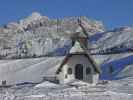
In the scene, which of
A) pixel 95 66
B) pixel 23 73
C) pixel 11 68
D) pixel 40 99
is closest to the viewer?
pixel 40 99

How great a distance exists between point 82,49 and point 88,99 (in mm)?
17501

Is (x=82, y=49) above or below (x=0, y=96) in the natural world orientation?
above

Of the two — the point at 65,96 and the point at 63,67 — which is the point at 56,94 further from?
the point at 63,67

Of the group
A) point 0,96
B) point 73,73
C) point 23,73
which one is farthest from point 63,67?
point 23,73

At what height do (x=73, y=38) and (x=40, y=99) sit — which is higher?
(x=73, y=38)

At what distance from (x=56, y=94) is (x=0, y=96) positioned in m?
2.68

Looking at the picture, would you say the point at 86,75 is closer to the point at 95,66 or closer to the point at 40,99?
the point at 95,66

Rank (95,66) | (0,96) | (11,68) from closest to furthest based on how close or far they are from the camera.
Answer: (0,96)
(95,66)
(11,68)

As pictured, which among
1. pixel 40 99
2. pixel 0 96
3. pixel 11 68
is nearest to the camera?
pixel 40 99

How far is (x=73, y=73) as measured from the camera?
125 ft

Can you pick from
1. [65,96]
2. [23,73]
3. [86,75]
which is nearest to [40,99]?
[65,96]

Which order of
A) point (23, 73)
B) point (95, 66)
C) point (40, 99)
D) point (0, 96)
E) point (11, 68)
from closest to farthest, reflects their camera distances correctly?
point (40, 99)
point (0, 96)
point (95, 66)
point (23, 73)
point (11, 68)

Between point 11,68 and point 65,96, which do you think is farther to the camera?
point 11,68

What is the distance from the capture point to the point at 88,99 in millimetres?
20734
